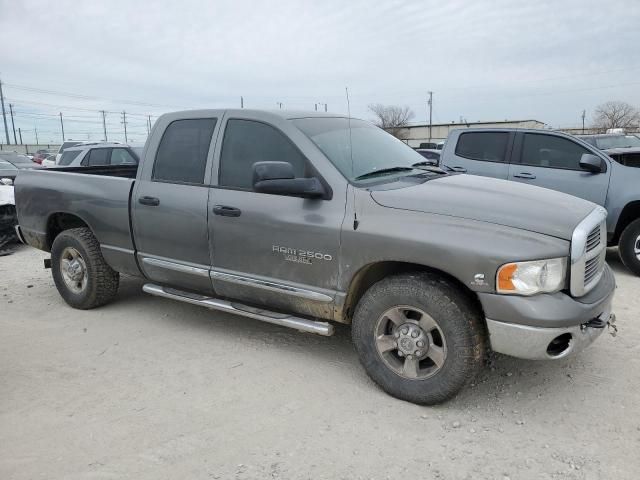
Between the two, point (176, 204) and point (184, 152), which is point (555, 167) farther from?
point (176, 204)

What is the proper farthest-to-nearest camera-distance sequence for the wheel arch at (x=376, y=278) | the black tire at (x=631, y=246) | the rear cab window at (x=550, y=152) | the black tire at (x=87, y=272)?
1. the rear cab window at (x=550, y=152)
2. the black tire at (x=631, y=246)
3. the black tire at (x=87, y=272)
4. the wheel arch at (x=376, y=278)

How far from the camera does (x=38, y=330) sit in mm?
4750

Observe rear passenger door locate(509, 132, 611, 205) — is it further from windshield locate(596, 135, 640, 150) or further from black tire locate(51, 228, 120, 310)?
black tire locate(51, 228, 120, 310)

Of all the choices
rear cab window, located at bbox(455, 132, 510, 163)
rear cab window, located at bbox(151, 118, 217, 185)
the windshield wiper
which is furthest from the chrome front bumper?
rear cab window, located at bbox(455, 132, 510, 163)

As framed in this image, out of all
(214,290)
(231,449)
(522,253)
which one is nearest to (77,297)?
(214,290)

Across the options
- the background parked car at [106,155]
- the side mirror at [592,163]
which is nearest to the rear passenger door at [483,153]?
the side mirror at [592,163]

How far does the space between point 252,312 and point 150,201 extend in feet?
4.43

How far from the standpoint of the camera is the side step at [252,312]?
12.0 feet

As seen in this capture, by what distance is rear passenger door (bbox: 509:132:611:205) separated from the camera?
21.6 ft

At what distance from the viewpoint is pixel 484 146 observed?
7.58 meters

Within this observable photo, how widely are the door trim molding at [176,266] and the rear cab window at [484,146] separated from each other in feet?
16.0

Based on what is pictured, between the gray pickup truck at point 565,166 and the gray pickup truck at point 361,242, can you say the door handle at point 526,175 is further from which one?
the gray pickup truck at point 361,242

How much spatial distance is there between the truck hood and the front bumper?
41 centimetres

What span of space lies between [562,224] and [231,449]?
2.30 m
